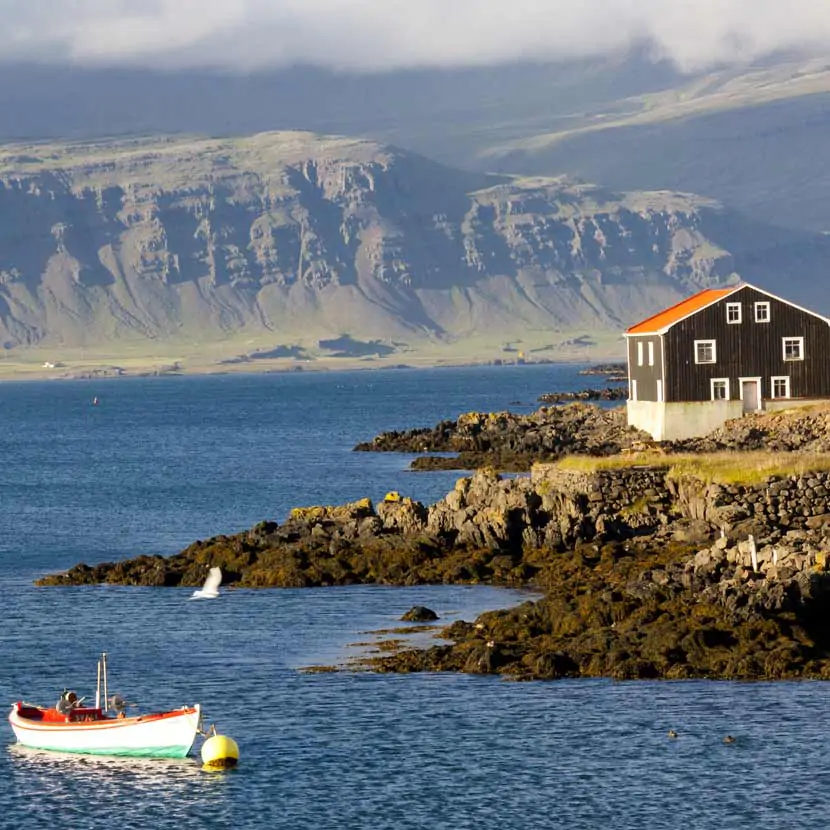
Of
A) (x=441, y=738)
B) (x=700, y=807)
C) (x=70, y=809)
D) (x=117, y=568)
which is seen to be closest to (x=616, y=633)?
(x=441, y=738)

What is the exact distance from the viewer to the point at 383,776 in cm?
4381

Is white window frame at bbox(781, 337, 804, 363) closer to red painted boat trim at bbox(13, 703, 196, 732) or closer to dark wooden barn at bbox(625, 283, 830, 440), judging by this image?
dark wooden barn at bbox(625, 283, 830, 440)

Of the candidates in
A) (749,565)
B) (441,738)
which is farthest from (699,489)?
(441,738)

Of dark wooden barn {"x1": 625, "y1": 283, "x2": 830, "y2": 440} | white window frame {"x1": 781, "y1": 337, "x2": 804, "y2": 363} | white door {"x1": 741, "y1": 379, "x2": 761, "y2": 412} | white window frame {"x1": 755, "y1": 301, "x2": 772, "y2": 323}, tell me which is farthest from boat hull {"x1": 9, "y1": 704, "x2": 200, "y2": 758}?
white window frame {"x1": 781, "y1": 337, "x2": 804, "y2": 363}

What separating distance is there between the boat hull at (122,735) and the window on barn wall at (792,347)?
210ft

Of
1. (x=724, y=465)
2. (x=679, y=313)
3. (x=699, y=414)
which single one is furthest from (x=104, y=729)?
(x=679, y=313)

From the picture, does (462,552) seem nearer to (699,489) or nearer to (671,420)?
(699,489)

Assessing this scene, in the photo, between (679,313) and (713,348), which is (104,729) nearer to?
(713,348)

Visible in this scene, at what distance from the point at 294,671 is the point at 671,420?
169 ft

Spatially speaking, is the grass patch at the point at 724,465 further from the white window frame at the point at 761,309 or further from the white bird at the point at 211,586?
the white window frame at the point at 761,309

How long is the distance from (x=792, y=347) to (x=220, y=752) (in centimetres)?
6516

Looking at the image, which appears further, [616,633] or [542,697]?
[616,633]

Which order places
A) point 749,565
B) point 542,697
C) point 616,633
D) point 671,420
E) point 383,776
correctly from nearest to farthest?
point 383,776, point 542,697, point 616,633, point 749,565, point 671,420

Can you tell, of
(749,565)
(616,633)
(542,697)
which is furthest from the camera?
(749,565)
